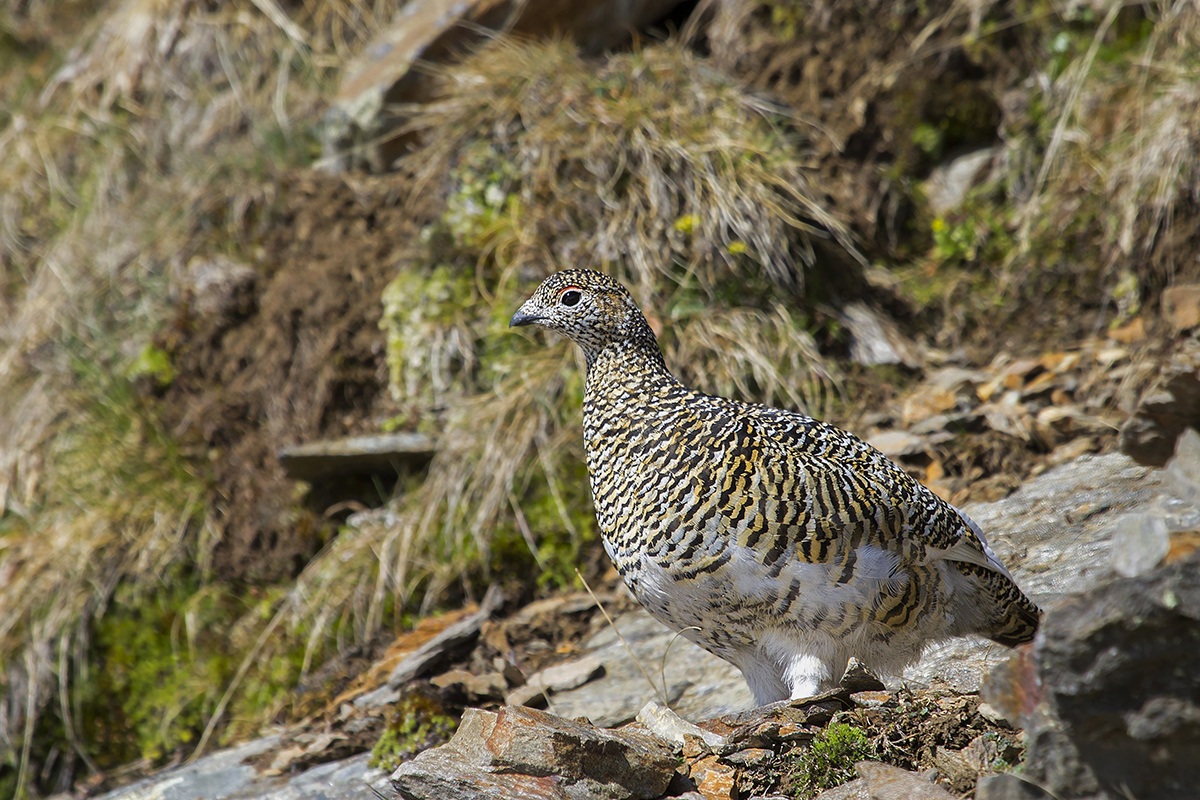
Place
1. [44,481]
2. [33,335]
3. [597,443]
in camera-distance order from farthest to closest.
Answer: [33,335]
[44,481]
[597,443]

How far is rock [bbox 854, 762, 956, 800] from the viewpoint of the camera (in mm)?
2898

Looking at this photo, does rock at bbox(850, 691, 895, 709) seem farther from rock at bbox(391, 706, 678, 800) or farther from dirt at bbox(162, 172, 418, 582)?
dirt at bbox(162, 172, 418, 582)

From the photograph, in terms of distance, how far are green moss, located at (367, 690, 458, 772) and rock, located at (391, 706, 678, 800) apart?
167cm

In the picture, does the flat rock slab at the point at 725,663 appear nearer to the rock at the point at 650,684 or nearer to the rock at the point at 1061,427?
the rock at the point at 650,684

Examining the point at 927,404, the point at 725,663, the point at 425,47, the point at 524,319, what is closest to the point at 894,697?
the point at 725,663

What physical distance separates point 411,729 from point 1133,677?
3.41 m

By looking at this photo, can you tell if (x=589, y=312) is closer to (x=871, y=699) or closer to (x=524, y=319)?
(x=524, y=319)

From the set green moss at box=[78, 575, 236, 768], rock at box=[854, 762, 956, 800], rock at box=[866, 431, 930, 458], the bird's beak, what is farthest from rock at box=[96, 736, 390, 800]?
rock at box=[866, 431, 930, 458]

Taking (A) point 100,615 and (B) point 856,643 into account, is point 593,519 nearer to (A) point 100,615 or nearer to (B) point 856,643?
(B) point 856,643

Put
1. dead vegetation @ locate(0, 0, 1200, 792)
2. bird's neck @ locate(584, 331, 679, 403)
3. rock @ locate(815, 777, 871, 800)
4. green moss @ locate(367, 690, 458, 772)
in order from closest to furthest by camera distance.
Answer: rock @ locate(815, 777, 871, 800) < bird's neck @ locate(584, 331, 679, 403) < green moss @ locate(367, 690, 458, 772) < dead vegetation @ locate(0, 0, 1200, 792)

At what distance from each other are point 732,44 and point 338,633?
179 inches

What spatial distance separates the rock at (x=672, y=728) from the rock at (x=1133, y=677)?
4.33ft

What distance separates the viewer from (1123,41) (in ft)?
22.2

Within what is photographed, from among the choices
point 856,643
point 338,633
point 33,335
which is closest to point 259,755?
point 338,633
